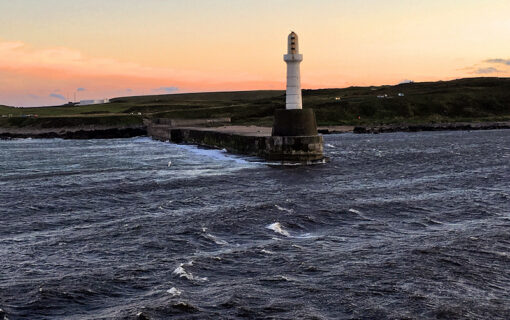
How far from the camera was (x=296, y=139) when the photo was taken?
46500mm

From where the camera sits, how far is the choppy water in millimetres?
13438

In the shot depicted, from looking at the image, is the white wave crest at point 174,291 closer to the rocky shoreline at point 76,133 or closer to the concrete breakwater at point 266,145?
the concrete breakwater at point 266,145

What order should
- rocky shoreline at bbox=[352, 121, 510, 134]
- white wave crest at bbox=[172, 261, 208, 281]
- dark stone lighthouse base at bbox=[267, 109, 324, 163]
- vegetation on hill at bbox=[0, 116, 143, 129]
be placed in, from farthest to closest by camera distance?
1. vegetation on hill at bbox=[0, 116, 143, 129]
2. rocky shoreline at bbox=[352, 121, 510, 134]
3. dark stone lighthouse base at bbox=[267, 109, 324, 163]
4. white wave crest at bbox=[172, 261, 208, 281]

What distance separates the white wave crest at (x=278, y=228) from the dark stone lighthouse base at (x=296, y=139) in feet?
81.6

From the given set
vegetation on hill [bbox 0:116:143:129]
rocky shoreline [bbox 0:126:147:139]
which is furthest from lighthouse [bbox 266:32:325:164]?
vegetation on hill [bbox 0:116:143:129]

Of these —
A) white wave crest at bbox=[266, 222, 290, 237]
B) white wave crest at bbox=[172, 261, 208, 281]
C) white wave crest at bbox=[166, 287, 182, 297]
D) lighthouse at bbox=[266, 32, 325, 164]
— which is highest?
lighthouse at bbox=[266, 32, 325, 164]

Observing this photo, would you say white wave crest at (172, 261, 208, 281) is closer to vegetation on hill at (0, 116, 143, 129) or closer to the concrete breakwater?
the concrete breakwater

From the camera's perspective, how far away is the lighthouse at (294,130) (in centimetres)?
4659

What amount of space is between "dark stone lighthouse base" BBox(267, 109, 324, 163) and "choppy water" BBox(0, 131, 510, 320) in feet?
34.3

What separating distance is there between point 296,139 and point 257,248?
2868 centimetres

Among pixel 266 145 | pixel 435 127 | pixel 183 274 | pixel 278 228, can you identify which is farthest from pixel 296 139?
pixel 435 127

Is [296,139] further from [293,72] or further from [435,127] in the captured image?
[435,127]

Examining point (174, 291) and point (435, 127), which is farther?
point (435, 127)

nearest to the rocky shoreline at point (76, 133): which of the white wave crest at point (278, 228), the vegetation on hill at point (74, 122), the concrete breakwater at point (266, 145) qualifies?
the vegetation on hill at point (74, 122)
